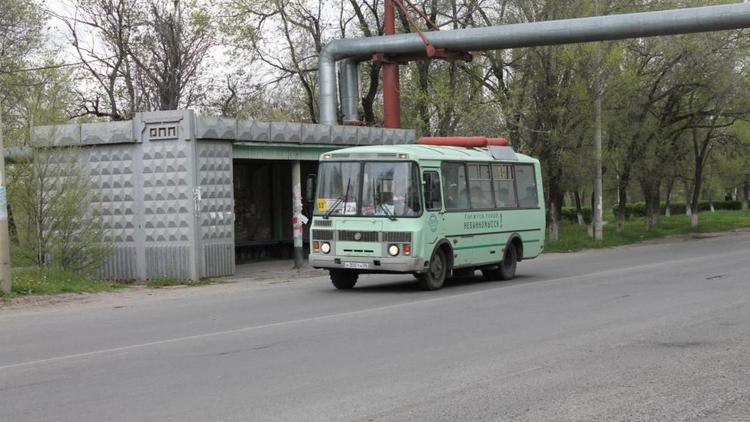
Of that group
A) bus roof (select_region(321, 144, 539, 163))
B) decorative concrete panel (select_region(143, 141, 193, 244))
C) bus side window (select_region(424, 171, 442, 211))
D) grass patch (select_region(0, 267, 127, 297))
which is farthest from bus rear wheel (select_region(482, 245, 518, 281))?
grass patch (select_region(0, 267, 127, 297))

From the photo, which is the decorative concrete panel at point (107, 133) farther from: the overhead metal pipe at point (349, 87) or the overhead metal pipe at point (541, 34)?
the overhead metal pipe at point (349, 87)

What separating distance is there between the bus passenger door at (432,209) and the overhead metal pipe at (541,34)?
34.8 ft

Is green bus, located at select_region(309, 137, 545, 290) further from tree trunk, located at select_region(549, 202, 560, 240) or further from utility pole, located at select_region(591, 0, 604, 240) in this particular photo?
tree trunk, located at select_region(549, 202, 560, 240)

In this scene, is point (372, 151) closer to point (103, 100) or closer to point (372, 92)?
point (372, 92)

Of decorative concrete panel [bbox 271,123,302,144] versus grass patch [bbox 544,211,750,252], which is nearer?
decorative concrete panel [bbox 271,123,302,144]

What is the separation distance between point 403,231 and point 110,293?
683 cm

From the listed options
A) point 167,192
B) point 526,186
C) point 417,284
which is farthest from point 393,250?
point 167,192

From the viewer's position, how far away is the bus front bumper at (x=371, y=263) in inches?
684

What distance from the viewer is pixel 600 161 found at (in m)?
36.1

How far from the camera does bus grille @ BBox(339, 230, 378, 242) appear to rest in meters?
17.6

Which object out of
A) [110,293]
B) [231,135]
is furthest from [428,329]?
[231,135]

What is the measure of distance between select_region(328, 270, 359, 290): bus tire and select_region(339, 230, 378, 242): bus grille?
129 cm

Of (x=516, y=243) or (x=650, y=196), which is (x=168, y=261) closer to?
(x=516, y=243)

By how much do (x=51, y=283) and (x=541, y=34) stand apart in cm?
1583
